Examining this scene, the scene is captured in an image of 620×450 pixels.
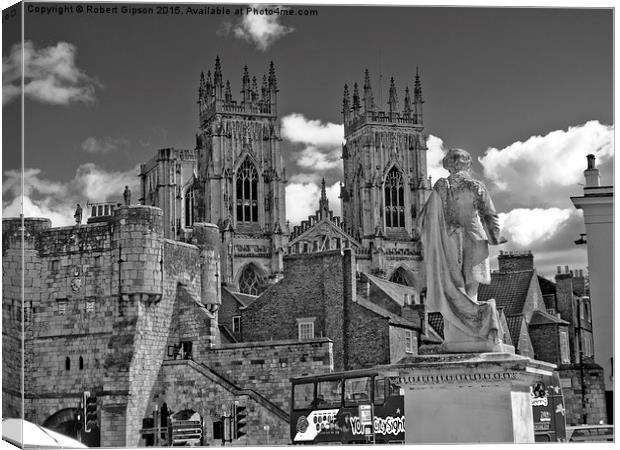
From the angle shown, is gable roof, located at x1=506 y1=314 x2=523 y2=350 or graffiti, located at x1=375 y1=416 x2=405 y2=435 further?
gable roof, located at x1=506 y1=314 x2=523 y2=350

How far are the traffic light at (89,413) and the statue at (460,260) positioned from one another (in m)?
20.1

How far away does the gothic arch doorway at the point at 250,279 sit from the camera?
95.5m

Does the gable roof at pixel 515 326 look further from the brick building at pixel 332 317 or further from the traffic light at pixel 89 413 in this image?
the traffic light at pixel 89 413

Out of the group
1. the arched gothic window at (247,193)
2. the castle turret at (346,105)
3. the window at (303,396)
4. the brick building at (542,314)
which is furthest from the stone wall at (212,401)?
the arched gothic window at (247,193)

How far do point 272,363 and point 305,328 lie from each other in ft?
14.2

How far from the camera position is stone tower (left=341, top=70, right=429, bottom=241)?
104 m

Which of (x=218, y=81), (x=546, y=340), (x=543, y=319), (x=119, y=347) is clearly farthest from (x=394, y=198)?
(x=119, y=347)

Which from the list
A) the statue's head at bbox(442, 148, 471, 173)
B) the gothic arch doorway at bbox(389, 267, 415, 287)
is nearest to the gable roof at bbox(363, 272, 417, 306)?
the statue's head at bbox(442, 148, 471, 173)

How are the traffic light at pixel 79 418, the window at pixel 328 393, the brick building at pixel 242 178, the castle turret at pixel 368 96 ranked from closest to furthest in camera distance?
the window at pixel 328 393, the traffic light at pixel 79 418, the brick building at pixel 242 178, the castle turret at pixel 368 96

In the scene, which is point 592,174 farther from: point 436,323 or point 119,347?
point 119,347

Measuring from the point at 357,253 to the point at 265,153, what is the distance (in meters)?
11.4

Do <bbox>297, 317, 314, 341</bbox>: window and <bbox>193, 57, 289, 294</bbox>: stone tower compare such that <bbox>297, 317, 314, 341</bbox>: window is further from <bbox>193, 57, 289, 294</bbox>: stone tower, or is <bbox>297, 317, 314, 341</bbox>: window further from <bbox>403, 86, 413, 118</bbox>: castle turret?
<bbox>403, 86, 413, 118</bbox>: castle turret

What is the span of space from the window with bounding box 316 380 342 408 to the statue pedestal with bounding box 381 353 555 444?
59.2ft

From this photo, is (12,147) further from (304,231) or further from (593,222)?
(304,231)
